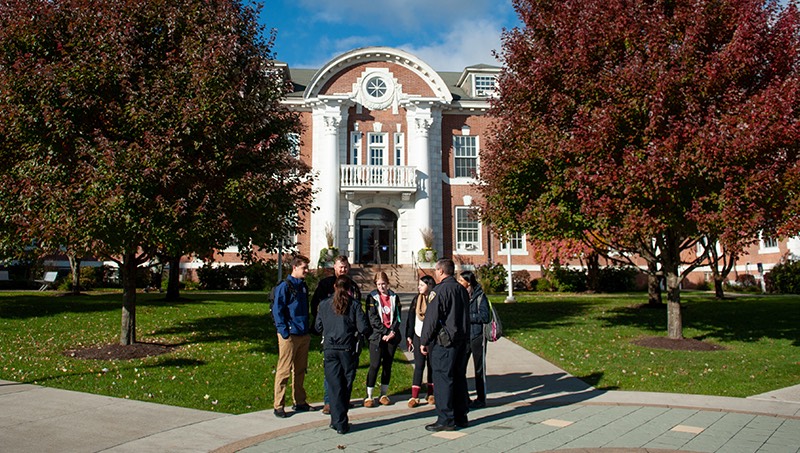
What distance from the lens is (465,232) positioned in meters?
32.3

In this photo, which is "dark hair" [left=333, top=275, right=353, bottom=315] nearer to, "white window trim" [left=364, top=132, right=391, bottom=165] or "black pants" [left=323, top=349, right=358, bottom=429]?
"black pants" [left=323, top=349, right=358, bottom=429]

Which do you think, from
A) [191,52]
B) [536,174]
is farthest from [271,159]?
[536,174]

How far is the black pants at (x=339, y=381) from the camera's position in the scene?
6.71 metres

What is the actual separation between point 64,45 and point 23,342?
5643mm

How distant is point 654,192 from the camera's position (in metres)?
11.7

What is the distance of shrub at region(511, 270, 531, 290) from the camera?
103 ft

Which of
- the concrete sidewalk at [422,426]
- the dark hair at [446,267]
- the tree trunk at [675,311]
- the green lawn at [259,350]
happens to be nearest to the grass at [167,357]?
the green lawn at [259,350]

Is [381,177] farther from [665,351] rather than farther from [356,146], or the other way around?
[665,351]

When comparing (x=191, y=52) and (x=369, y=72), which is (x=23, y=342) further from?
(x=369, y=72)

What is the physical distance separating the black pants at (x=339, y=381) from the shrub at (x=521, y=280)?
24954 mm

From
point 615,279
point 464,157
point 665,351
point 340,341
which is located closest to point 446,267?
point 340,341

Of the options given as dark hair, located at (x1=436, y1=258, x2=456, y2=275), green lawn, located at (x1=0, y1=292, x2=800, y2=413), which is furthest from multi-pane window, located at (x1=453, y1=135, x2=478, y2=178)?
dark hair, located at (x1=436, y1=258, x2=456, y2=275)

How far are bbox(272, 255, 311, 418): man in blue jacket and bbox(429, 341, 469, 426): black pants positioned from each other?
1.62 meters

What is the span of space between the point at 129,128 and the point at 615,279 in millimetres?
25143
